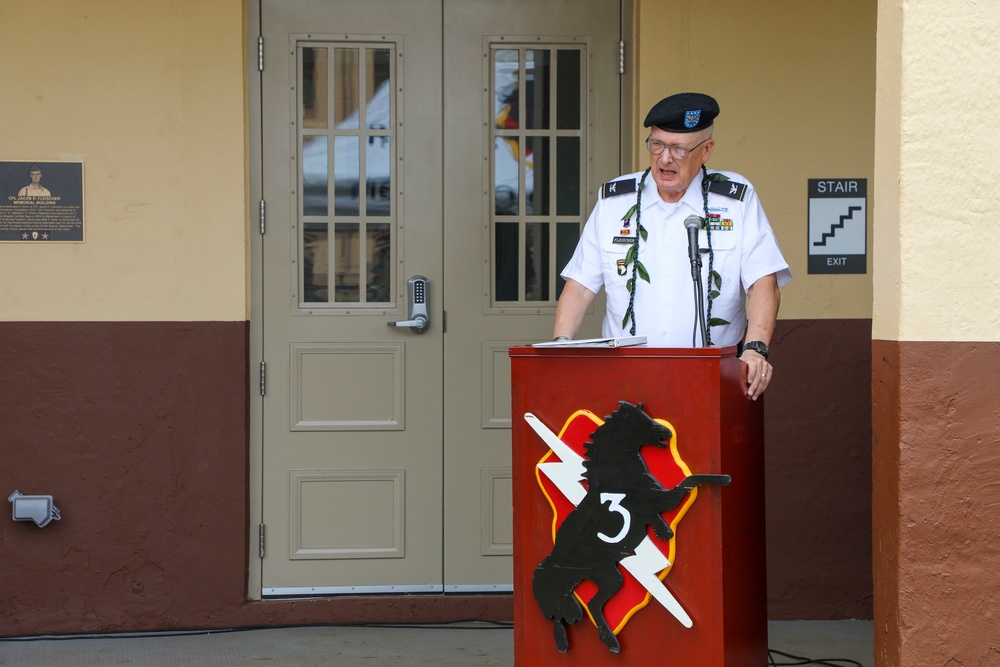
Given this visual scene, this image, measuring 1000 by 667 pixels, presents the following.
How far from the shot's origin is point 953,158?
2.81 m

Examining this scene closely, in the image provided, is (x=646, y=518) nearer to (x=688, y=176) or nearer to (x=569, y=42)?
(x=688, y=176)

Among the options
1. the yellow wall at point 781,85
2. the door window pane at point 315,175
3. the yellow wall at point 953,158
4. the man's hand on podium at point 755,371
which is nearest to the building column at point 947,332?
the yellow wall at point 953,158

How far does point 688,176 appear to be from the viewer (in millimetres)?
3281

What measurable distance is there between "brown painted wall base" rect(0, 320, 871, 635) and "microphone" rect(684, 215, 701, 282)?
185 centimetres

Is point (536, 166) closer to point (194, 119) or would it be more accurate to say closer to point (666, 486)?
point (194, 119)

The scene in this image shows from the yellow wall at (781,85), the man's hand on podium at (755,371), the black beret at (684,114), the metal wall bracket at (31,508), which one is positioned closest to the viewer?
the man's hand on podium at (755,371)

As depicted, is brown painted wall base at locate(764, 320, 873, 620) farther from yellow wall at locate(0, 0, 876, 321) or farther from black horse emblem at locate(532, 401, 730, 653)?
black horse emblem at locate(532, 401, 730, 653)


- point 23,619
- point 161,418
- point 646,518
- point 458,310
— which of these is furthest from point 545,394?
point 23,619

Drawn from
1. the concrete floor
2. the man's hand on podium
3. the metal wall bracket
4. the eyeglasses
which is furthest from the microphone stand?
the metal wall bracket

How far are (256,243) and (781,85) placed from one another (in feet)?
7.47

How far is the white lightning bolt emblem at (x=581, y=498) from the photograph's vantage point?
108 inches

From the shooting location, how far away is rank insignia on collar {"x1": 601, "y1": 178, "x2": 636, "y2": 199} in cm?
343

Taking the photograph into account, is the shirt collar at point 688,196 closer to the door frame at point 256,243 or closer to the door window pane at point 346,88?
the door frame at point 256,243

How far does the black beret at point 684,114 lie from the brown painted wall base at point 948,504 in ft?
2.77
